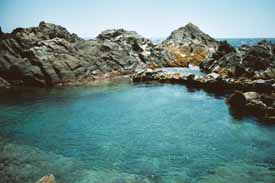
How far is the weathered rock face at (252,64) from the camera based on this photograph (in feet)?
241

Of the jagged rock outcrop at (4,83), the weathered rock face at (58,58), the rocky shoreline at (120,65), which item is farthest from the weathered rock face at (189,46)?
the jagged rock outcrop at (4,83)

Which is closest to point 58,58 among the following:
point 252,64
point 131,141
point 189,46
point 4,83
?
point 4,83

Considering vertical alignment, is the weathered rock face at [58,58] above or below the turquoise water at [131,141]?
above

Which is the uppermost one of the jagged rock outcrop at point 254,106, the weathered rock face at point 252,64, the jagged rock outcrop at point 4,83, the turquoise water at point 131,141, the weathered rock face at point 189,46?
the weathered rock face at point 189,46

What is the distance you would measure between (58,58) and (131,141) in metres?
54.5

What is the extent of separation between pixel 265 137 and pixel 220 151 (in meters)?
8.98

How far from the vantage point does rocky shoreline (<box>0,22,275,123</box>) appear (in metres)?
62.5

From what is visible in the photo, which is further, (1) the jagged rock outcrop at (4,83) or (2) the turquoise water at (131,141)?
(1) the jagged rock outcrop at (4,83)

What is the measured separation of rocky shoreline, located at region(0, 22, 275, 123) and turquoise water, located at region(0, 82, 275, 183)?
8674 millimetres

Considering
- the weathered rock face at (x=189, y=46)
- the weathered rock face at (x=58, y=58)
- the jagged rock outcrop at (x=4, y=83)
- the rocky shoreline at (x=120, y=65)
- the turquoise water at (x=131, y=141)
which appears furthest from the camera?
the weathered rock face at (x=189, y=46)

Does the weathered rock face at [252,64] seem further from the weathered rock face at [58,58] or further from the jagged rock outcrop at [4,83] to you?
the jagged rock outcrop at [4,83]

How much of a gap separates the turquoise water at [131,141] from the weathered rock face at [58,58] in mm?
19293

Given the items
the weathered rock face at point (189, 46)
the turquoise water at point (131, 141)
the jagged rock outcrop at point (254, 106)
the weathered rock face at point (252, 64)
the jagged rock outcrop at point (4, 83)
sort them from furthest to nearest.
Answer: the weathered rock face at point (189, 46) → the jagged rock outcrop at point (4, 83) → the weathered rock face at point (252, 64) → the jagged rock outcrop at point (254, 106) → the turquoise water at point (131, 141)

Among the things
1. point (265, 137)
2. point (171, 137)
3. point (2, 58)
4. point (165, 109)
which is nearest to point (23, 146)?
point (171, 137)
